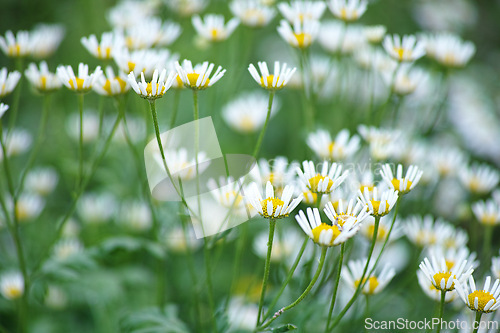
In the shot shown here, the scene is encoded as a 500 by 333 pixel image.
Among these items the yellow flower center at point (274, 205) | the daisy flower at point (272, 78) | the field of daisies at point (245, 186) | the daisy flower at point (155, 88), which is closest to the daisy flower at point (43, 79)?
the field of daisies at point (245, 186)

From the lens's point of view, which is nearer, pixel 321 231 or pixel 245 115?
pixel 321 231

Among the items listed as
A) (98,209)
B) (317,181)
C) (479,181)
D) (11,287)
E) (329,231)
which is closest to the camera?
(329,231)

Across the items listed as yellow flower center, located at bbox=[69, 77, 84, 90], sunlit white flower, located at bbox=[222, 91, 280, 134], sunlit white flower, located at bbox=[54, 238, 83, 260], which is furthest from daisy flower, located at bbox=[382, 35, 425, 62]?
sunlit white flower, located at bbox=[54, 238, 83, 260]

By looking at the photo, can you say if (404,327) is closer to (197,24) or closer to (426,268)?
(426,268)

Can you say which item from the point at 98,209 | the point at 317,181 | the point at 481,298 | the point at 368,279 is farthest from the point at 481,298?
the point at 98,209

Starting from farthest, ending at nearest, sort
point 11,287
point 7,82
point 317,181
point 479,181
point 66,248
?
point 66,248, point 479,181, point 11,287, point 7,82, point 317,181

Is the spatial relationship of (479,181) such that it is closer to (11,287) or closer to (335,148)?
(335,148)

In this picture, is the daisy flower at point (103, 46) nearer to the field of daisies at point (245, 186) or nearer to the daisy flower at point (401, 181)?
the field of daisies at point (245, 186)
